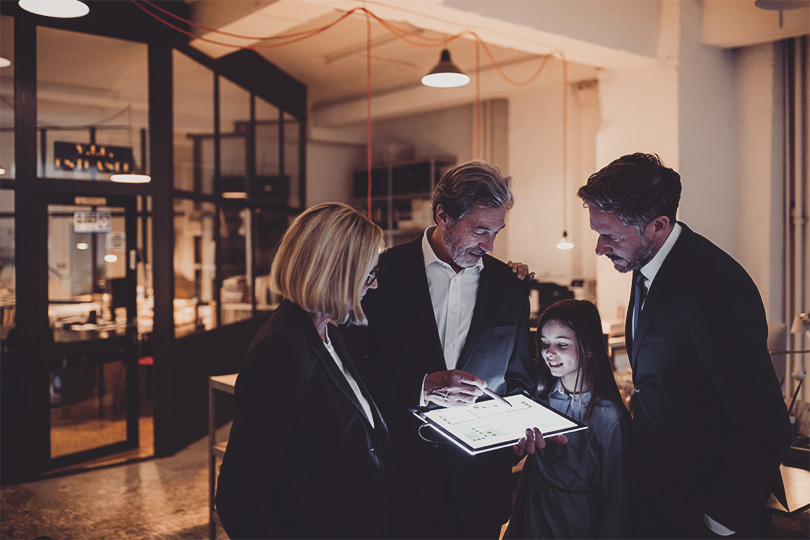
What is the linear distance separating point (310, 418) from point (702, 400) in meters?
1.05

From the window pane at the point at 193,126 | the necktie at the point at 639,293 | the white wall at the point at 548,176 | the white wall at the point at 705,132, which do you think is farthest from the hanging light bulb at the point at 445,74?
the white wall at the point at 548,176

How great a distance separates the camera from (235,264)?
21.5 feet

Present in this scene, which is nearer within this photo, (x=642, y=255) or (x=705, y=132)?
(x=642, y=255)

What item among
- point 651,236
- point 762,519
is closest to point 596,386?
point 651,236

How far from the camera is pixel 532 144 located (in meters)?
7.68

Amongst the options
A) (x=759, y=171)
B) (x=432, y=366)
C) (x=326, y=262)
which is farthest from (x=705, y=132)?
(x=326, y=262)

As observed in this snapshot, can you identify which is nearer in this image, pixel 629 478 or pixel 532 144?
pixel 629 478

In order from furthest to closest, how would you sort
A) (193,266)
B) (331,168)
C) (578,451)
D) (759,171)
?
(331,168)
(193,266)
(759,171)
(578,451)

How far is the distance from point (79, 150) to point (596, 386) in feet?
14.0

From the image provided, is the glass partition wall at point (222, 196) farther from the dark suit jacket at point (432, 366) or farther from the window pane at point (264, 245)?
the dark suit jacket at point (432, 366)

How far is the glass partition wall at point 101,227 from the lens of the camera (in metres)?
4.43

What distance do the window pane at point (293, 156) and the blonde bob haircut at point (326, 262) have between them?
6594mm

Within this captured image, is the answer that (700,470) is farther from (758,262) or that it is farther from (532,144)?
(532,144)

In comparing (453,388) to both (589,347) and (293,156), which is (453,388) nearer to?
(589,347)
